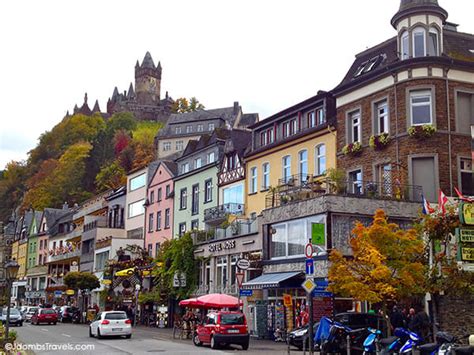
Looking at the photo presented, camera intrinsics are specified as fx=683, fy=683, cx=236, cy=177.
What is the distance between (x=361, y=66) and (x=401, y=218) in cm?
928

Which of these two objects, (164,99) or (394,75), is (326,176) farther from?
(164,99)

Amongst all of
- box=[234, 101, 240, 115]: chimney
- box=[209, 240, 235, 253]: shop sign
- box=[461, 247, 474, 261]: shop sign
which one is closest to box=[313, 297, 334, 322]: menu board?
box=[209, 240, 235, 253]: shop sign

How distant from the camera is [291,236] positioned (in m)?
32.5

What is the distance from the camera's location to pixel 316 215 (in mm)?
30312

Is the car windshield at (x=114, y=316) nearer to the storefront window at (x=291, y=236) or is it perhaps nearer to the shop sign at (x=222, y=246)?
the storefront window at (x=291, y=236)

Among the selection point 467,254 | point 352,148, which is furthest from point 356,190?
point 467,254

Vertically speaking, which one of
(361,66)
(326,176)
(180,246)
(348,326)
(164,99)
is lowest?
(348,326)

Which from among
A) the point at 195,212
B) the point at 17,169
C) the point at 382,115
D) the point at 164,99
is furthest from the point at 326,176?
the point at 164,99

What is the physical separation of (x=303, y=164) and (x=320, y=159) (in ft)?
4.68

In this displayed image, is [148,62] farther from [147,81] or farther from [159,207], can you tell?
[159,207]

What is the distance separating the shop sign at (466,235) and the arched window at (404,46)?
1482 centimetres

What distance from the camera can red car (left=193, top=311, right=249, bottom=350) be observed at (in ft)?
87.1

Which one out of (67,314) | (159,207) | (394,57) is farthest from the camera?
(159,207)

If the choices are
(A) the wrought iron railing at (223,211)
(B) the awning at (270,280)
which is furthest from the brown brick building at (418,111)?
(A) the wrought iron railing at (223,211)
